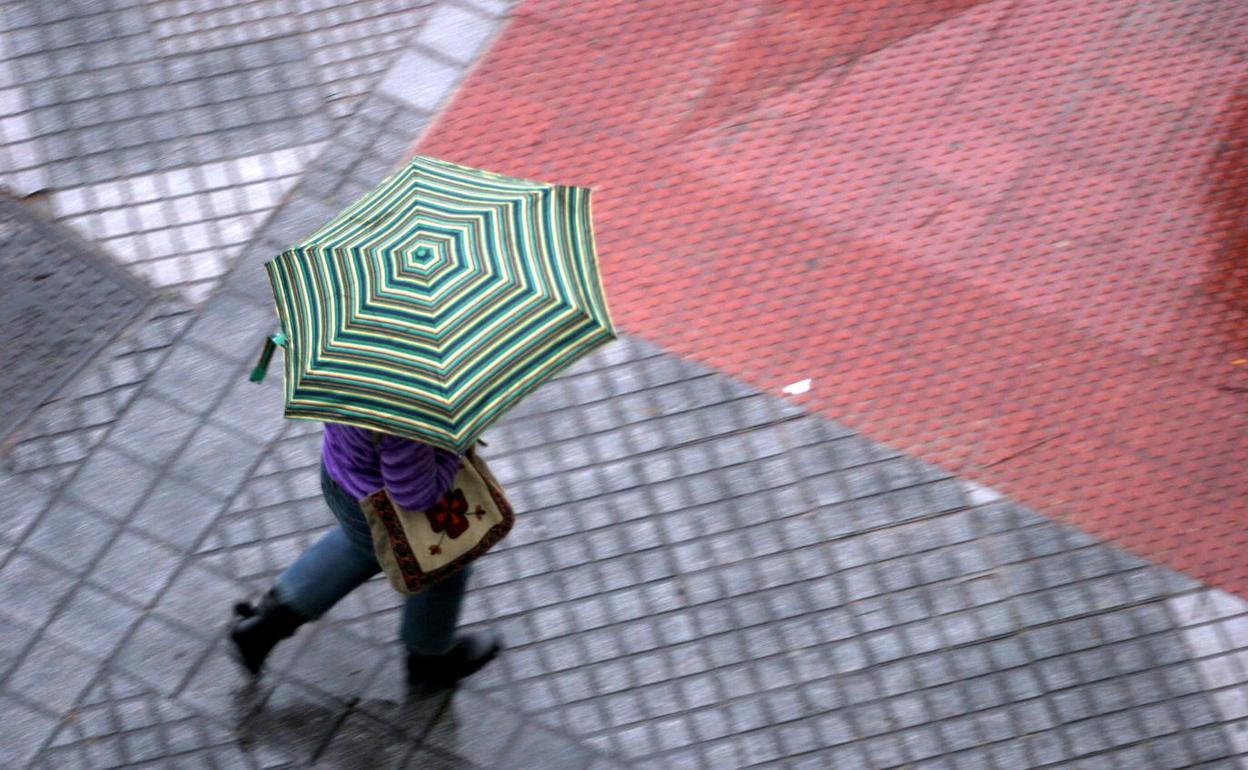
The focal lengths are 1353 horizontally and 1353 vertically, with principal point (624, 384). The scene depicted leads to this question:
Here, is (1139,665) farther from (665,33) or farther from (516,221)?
(665,33)

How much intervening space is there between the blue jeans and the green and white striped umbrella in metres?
0.81

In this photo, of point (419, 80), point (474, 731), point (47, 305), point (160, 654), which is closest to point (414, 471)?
point (474, 731)

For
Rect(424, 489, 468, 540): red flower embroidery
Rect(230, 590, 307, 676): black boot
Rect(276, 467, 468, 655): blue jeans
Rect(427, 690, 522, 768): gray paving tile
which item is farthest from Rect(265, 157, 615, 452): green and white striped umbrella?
Rect(427, 690, 522, 768): gray paving tile

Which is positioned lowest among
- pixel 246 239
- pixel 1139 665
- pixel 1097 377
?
pixel 1139 665

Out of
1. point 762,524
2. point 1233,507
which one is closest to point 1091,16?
point 1233,507

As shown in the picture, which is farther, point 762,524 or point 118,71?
point 118,71

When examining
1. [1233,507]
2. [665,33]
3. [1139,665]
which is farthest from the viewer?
[665,33]

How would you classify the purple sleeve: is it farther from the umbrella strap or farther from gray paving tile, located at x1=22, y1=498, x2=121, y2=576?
gray paving tile, located at x1=22, y1=498, x2=121, y2=576

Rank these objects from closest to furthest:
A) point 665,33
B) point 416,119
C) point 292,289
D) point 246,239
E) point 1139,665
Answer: point 292,289 → point 1139,665 → point 246,239 → point 416,119 → point 665,33

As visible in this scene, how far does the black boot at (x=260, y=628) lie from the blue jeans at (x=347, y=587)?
42mm

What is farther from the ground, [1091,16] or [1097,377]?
[1091,16]

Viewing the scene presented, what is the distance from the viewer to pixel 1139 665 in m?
4.79

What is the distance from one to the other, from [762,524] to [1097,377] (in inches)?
60.8

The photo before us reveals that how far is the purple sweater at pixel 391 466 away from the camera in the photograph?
3.61 m
